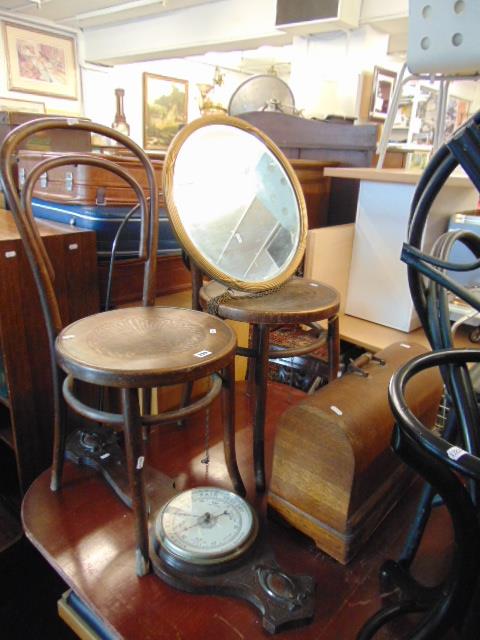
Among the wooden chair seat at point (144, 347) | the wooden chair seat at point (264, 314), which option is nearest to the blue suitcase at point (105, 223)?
the wooden chair seat at point (264, 314)

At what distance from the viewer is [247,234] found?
149 cm

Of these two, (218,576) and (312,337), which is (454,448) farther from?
(312,337)

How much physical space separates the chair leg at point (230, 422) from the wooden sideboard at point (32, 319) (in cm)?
64

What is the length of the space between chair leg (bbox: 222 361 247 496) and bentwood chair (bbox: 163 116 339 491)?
9cm

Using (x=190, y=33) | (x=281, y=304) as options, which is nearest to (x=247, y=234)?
(x=281, y=304)

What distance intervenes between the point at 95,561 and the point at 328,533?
0.58 meters

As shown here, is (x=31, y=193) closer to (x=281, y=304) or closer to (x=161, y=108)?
(x=281, y=304)

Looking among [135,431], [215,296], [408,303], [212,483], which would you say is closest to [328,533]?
[212,483]

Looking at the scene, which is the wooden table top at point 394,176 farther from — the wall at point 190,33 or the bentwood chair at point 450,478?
the wall at point 190,33

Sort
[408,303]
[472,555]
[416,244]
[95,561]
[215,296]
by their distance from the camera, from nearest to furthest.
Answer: [472,555] < [416,244] < [95,561] < [215,296] < [408,303]

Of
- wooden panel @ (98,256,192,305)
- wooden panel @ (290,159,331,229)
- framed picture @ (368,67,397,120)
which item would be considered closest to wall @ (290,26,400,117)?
framed picture @ (368,67,397,120)

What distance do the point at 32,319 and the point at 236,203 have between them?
74 cm

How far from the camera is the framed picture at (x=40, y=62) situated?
6109 mm

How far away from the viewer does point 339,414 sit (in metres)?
1.04
